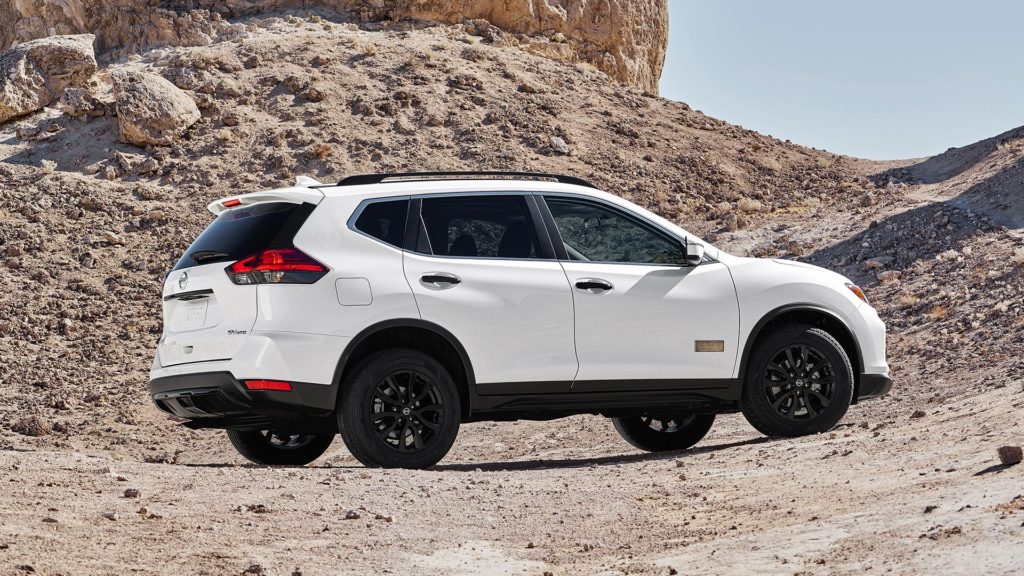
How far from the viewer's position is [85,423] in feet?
54.2

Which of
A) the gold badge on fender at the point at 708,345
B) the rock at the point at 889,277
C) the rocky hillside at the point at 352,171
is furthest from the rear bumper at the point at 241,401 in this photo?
the rock at the point at 889,277

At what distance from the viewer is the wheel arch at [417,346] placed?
746cm

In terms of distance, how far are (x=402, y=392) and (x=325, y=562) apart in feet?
7.72

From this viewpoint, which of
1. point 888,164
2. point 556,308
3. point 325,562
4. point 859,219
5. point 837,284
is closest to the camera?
point 325,562

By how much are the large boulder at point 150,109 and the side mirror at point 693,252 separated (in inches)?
771

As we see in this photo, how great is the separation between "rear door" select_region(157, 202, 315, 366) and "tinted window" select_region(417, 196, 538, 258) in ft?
2.48

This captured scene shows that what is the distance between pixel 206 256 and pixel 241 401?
0.93 m

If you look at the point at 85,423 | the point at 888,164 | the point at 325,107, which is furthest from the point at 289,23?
the point at 85,423

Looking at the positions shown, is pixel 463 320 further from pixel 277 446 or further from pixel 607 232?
pixel 277 446

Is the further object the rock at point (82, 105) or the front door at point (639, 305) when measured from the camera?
the rock at point (82, 105)

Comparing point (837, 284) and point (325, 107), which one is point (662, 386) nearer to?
point (837, 284)

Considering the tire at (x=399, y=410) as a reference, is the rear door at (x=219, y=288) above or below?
above

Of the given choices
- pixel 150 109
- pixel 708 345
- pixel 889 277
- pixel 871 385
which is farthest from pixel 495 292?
pixel 150 109

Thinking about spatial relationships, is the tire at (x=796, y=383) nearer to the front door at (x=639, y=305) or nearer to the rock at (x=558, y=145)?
the front door at (x=639, y=305)
